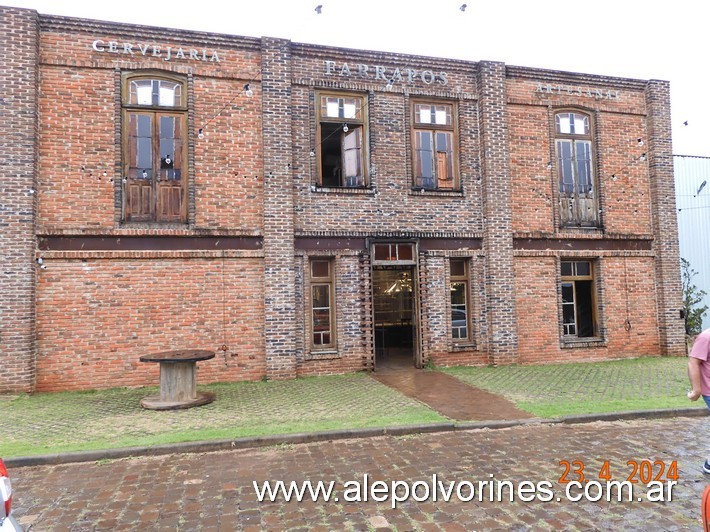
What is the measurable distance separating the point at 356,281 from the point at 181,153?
4.74 metres

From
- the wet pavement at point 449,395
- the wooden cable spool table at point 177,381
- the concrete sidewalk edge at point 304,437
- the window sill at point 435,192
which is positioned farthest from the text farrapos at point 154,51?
the concrete sidewalk edge at point 304,437

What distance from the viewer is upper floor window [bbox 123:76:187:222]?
10.0 metres

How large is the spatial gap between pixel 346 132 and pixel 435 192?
2585 millimetres

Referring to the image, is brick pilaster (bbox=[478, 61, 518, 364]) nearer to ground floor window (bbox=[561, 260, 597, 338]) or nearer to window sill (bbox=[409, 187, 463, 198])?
window sill (bbox=[409, 187, 463, 198])

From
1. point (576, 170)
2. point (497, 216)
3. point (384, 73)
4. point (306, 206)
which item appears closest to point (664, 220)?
point (576, 170)

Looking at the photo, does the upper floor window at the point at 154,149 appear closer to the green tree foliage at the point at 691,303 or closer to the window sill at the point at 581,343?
the window sill at the point at 581,343

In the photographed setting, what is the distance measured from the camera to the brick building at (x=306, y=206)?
9.45 m

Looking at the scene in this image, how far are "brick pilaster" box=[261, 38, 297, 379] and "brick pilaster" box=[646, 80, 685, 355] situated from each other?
9801 mm

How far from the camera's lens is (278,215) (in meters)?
10.5

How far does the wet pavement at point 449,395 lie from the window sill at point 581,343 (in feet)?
12.4

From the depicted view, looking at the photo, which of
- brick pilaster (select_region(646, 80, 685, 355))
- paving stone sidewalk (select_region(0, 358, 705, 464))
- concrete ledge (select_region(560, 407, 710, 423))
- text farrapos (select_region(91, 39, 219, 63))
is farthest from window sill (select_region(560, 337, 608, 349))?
text farrapos (select_region(91, 39, 219, 63))

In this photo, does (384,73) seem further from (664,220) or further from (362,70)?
(664,220)

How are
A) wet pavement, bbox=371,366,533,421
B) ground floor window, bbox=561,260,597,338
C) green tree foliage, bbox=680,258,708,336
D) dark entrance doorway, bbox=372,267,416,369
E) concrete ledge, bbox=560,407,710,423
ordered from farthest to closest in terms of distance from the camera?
dark entrance doorway, bbox=372,267,416,369
green tree foliage, bbox=680,258,708,336
ground floor window, bbox=561,260,597,338
wet pavement, bbox=371,366,533,421
concrete ledge, bbox=560,407,710,423

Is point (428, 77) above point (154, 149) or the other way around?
above
